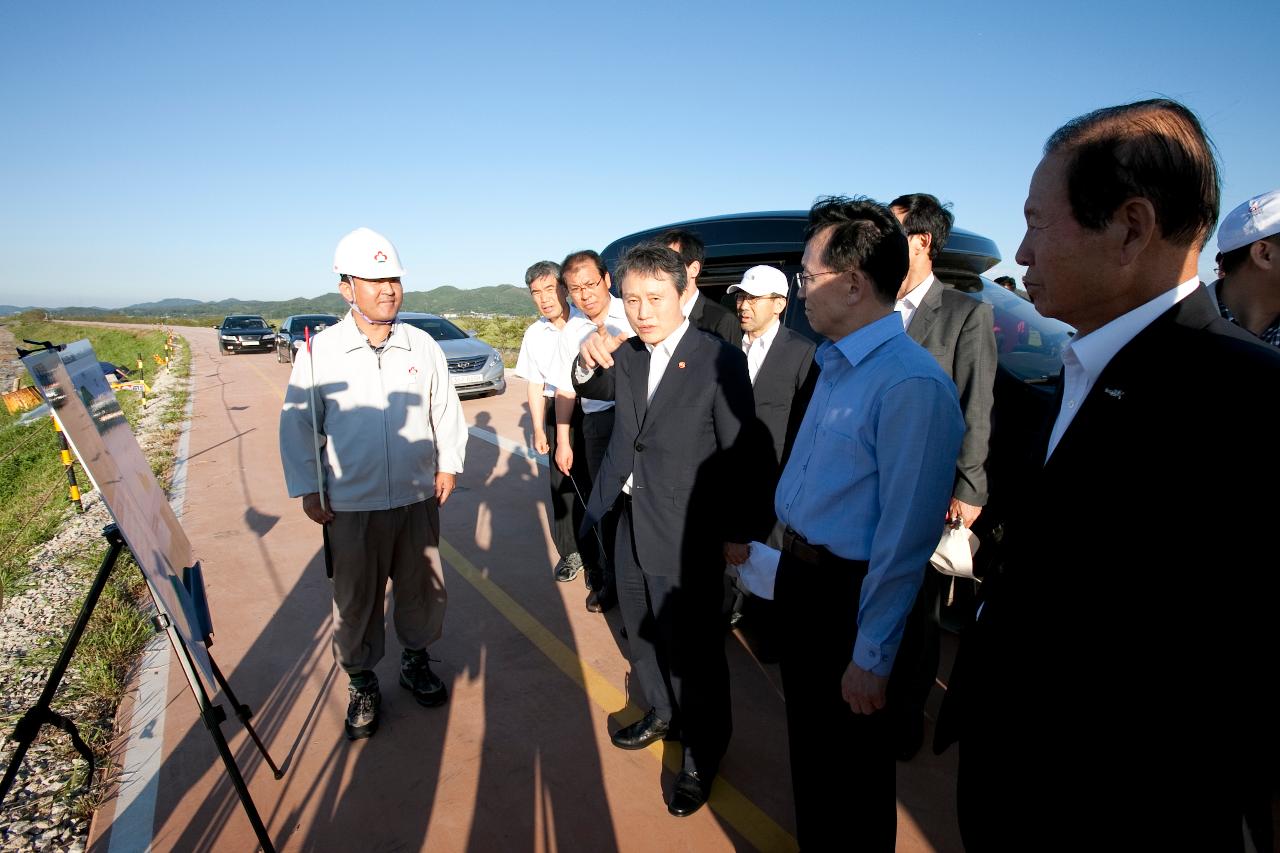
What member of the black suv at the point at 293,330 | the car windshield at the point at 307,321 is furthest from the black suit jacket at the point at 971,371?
the car windshield at the point at 307,321

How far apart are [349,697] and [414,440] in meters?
1.34

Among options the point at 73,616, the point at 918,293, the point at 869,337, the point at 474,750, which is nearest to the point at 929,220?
the point at 918,293

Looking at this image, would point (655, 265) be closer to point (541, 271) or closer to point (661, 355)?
point (661, 355)

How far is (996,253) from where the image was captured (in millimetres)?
4059

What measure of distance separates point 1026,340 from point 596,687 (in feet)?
10.1

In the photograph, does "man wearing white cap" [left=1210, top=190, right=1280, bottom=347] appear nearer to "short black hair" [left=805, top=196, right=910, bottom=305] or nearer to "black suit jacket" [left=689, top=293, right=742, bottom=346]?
"short black hair" [left=805, top=196, right=910, bottom=305]

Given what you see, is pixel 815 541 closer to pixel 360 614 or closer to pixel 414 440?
pixel 414 440

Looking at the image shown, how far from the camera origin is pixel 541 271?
409 centimetres

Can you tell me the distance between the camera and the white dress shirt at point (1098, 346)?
3.27ft

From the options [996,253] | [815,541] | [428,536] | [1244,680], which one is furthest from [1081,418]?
[996,253]

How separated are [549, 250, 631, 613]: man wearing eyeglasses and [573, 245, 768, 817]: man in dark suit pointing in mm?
826

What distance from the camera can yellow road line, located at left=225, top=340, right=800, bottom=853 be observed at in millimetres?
2215

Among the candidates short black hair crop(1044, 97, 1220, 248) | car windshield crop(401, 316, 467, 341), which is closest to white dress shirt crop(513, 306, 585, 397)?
short black hair crop(1044, 97, 1220, 248)

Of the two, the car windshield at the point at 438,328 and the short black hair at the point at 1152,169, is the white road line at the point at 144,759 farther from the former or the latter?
the car windshield at the point at 438,328
